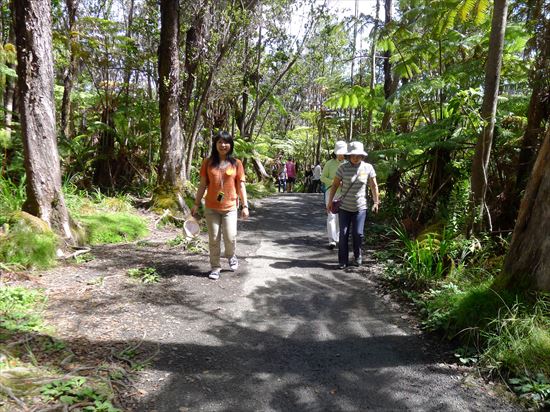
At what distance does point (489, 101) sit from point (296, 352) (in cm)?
409

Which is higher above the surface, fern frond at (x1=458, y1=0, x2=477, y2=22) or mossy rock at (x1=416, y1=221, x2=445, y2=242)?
fern frond at (x1=458, y1=0, x2=477, y2=22)

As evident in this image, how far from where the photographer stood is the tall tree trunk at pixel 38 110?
18.0 ft

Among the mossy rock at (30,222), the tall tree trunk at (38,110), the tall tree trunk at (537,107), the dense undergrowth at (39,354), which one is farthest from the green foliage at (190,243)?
the tall tree trunk at (537,107)

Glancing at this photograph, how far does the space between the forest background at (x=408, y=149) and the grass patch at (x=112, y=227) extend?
0.04 meters

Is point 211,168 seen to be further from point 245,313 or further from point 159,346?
point 159,346

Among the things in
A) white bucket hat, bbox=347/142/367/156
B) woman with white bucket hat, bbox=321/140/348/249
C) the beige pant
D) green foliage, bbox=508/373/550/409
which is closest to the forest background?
green foliage, bbox=508/373/550/409

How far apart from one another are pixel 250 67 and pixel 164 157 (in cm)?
669

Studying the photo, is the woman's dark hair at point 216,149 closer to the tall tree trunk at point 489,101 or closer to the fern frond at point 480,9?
the tall tree trunk at point 489,101

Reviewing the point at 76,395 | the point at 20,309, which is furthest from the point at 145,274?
the point at 76,395

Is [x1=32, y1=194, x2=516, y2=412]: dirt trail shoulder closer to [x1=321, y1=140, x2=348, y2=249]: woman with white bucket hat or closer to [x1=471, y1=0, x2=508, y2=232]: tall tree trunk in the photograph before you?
[x1=321, y1=140, x2=348, y2=249]: woman with white bucket hat

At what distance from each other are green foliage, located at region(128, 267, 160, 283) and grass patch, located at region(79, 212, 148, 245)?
5.65 ft

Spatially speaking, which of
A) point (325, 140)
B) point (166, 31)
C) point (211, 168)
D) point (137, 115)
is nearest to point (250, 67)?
point (137, 115)

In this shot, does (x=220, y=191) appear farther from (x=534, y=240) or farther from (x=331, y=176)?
(x=534, y=240)

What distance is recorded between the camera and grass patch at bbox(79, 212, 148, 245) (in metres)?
7.05
